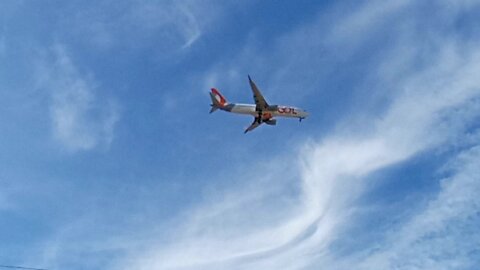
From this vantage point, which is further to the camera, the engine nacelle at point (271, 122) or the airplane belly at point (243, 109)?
the engine nacelle at point (271, 122)

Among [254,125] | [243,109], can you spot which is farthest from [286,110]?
[243,109]

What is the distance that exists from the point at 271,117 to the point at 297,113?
9119 millimetres

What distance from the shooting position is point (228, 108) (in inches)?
6486

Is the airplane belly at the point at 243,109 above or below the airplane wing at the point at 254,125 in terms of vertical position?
above

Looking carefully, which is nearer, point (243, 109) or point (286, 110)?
point (243, 109)

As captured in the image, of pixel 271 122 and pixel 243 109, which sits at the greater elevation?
pixel 243 109

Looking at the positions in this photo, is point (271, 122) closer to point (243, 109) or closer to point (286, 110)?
point (286, 110)

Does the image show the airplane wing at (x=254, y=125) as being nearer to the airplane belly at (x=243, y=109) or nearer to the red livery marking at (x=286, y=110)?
the airplane belly at (x=243, y=109)

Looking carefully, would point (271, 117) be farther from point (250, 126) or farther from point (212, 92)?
point (212, 92)

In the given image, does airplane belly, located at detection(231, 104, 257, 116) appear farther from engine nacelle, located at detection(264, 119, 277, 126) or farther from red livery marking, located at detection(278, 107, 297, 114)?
red livery marking, located at detection(278, 107, 297, 114)

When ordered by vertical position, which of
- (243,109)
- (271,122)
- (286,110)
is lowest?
(271,122)

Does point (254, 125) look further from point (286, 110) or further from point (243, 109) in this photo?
point (286, 110)

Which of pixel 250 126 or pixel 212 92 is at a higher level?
pixel 212 92

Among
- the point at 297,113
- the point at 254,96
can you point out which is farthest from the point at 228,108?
the point at 297,113
